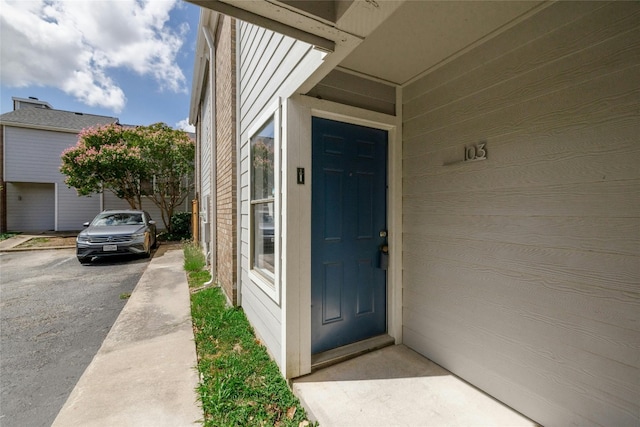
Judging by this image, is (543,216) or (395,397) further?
(395,397)

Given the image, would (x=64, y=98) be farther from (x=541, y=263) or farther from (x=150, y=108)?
(x=541, y=263)

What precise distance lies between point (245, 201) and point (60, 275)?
5.78 meters

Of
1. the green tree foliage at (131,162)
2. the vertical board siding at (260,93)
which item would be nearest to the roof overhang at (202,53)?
the vertical board siding at (260,93)

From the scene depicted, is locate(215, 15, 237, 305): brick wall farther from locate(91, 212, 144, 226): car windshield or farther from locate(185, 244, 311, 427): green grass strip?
locate(91, 212, 144, 226): car windshield

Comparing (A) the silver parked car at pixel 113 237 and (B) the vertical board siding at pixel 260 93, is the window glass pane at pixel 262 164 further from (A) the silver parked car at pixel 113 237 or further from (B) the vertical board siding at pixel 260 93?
(A) the silver parked car at pixel 113 237

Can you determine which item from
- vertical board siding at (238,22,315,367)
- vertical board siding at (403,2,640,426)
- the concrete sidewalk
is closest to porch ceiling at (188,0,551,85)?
vertical board siding at (403,2,640,426)

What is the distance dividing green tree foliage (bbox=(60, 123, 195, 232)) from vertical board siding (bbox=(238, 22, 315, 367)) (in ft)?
33.2

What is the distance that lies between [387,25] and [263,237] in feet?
6.82

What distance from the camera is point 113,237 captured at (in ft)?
22.7

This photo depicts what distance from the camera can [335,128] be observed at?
232 centimetres

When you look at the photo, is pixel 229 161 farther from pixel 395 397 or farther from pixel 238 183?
pixel 395 397

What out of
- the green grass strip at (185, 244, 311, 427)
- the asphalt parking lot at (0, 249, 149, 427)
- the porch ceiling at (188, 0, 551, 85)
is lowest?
the asphalt parking lot at (0, 249, 149, 427)

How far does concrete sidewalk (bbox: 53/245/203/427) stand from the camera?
1.79 meters

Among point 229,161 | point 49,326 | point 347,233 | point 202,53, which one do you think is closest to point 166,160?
point 202,53
